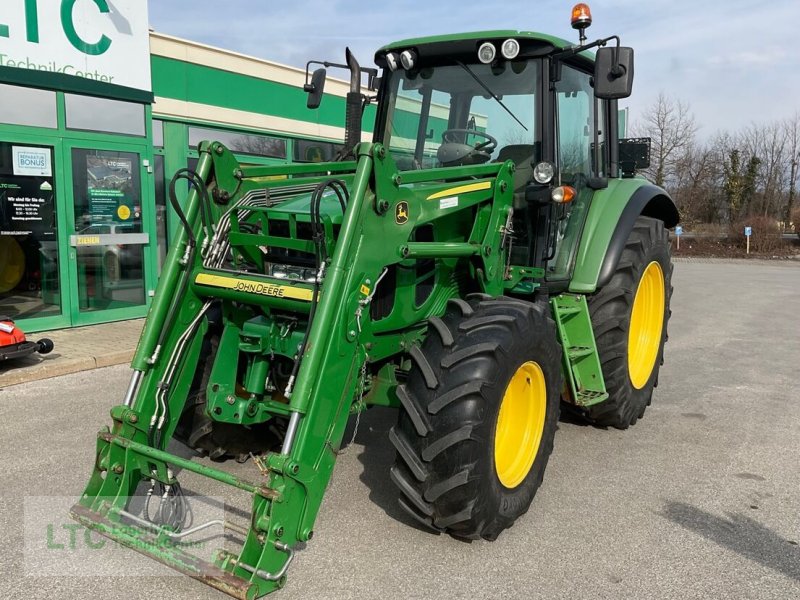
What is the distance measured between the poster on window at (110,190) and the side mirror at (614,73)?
6.76 m

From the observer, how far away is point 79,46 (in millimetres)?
8039

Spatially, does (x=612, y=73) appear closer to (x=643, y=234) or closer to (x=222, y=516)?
(x=643, y=234)

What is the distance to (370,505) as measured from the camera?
148 inches

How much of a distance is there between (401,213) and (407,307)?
→ 0.58m

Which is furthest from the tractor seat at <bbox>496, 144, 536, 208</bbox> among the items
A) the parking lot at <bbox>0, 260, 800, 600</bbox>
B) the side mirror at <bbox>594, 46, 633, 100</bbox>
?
the parking lot at <bbox>0, 260, 800, 600</bbox>

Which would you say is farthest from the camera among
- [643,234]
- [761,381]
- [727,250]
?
[727,250]

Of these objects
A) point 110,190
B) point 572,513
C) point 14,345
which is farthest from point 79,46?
point 572,513

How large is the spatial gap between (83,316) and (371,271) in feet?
21.7

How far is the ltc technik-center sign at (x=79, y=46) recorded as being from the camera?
294 inches

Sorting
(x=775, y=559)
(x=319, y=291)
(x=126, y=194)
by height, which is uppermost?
(x=126, y=194)

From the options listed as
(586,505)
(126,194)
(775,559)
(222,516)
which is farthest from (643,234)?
(126,194)

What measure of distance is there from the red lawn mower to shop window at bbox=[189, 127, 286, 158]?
416cm

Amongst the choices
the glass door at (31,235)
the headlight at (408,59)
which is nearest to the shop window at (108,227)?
the glass door at (31,235)

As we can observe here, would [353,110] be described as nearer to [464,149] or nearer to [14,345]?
[464,149]
